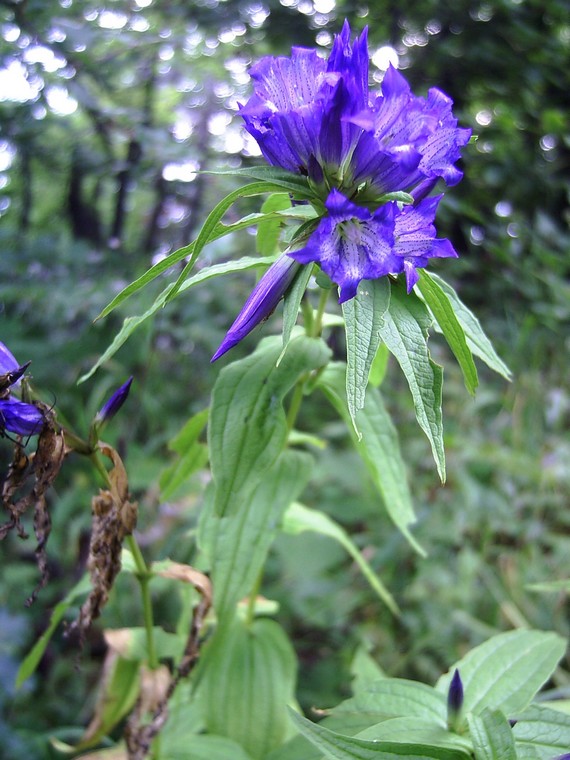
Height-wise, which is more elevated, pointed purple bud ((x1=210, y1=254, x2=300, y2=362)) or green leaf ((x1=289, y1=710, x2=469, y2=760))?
pointed purple bud ((x1=210, y1=254, x2=300, y2=362))

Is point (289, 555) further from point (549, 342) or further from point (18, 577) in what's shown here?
point (549, 342)

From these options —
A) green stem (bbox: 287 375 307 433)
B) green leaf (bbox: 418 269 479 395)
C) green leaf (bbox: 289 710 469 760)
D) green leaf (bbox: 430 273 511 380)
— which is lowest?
green leaf (bbox: 289 710 469 760)

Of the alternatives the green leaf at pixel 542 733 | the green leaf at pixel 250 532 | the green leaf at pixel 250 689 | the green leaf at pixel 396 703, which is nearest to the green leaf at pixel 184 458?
the green leaf at pixel 250 532

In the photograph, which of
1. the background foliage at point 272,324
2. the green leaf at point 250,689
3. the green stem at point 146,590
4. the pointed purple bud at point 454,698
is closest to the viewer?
the pointed purple bud at point 454,698

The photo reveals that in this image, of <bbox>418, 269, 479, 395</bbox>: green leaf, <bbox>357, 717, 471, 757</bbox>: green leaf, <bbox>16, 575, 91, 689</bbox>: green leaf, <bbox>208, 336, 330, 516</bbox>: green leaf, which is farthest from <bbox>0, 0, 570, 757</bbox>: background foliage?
<bbox>418, 269, 479, 395</bbox>: green leaf

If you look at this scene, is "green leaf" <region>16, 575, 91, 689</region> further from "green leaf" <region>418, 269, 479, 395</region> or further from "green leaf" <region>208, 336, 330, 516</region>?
"green leaf" <region>418, 269, 479, 395</region>

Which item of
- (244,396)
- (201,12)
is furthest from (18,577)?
(201,12)

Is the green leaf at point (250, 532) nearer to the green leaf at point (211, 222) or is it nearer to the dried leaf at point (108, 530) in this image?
the dried leaf at point (108, 530)

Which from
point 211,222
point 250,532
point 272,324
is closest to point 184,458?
point 250,532
